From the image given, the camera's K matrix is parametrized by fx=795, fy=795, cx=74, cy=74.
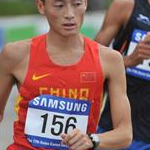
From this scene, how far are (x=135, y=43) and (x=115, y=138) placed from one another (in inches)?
60.1

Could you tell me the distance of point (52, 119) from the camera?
15.3 ft

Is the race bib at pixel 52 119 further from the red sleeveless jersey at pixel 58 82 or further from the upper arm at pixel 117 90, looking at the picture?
the upper arm at pixel 117 90

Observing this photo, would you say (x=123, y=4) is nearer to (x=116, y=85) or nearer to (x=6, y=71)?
(x=116, y=85)

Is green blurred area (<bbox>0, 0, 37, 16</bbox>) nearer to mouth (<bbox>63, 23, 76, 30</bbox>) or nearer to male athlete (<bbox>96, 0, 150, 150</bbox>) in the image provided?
male athlete (<bbox>96, 0, 150, 150</bbox>)

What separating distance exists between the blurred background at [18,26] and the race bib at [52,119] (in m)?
3.63

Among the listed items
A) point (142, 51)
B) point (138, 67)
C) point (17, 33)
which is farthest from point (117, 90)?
point (17, 33)

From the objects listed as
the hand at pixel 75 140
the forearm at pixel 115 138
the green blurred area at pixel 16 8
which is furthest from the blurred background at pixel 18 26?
the hand at pixel 75 140

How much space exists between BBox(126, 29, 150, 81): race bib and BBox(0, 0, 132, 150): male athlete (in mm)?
1085

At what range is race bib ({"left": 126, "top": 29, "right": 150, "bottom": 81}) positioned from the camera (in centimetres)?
580

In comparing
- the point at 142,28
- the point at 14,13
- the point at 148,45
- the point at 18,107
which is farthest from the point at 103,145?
the point at 14,13

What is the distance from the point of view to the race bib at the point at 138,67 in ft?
19.0

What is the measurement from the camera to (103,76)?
466cm

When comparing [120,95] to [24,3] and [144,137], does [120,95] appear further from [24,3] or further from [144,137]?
[24,3]

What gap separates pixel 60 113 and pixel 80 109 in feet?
0.39
